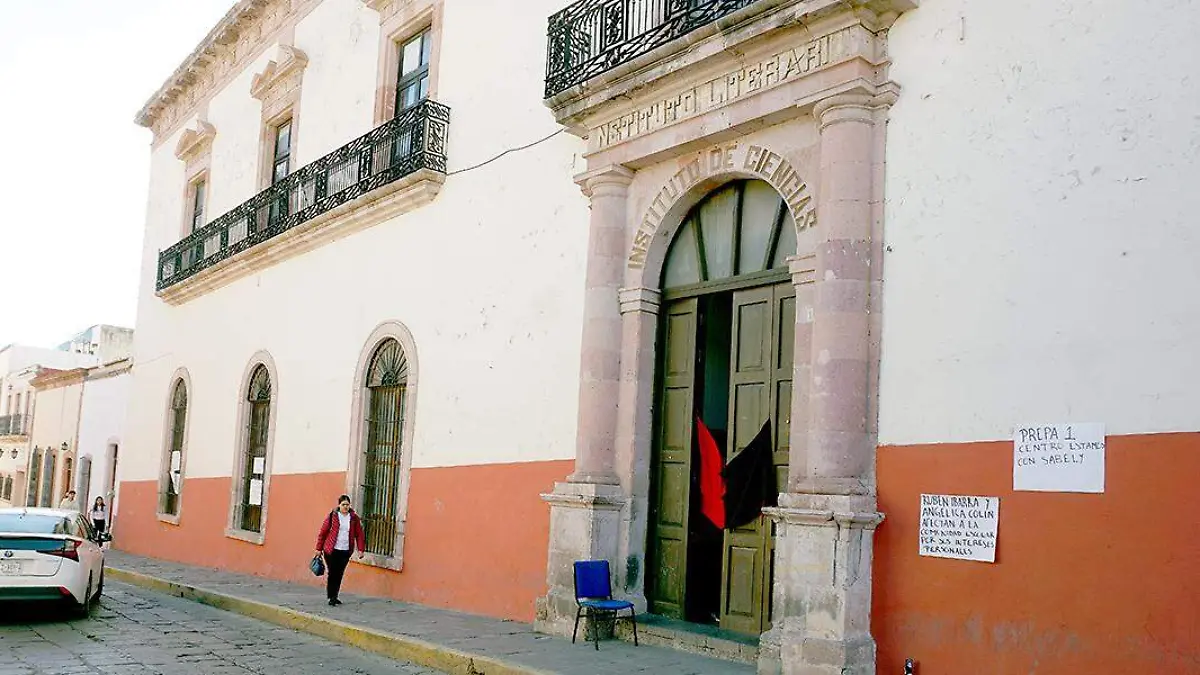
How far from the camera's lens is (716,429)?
10023mm

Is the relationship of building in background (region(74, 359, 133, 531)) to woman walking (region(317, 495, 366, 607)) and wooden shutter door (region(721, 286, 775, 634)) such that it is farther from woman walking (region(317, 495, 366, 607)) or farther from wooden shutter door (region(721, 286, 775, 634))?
wooden shutter door (region(721, 286, 775, 634))

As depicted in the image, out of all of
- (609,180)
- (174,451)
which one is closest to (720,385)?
(609,180)

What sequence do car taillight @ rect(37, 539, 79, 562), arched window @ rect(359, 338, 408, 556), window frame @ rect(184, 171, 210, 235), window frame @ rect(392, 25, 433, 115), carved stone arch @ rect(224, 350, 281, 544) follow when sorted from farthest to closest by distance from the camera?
1. window frame @ rect(184, 171, 210, 235)
2. carved stone arch @ rect(224, 350, 281, 544)
3. window frame @ rect(392, 25, 433, 115)
4. arched window @ rect(359, 338, 408, 556)
5. car taillight @ rect(37, 539, 79, 562)

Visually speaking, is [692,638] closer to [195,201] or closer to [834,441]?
[834,441]

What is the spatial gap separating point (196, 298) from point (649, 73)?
14.1 metres

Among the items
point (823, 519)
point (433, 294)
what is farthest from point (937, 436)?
point (433, 294)

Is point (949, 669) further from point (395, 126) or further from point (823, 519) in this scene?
point (395, 126)

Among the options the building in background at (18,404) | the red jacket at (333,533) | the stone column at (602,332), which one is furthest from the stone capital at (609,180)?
the building in background at (18,404)

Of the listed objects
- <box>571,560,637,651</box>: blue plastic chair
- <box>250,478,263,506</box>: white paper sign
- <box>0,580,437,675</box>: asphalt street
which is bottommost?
<box>0,580,437,675</box>: asphalt street

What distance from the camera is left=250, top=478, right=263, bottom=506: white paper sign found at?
1714cm

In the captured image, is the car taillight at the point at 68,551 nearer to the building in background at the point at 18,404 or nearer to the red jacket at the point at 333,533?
the red jacket at the point at 333,533

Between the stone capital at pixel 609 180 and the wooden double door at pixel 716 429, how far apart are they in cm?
121

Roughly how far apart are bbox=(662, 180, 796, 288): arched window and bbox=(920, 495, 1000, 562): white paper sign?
2584 mm

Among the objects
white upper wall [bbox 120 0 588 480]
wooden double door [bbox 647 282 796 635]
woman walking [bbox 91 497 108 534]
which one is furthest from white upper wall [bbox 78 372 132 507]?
wooden double door [bbox 647 282 796 635]
